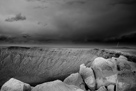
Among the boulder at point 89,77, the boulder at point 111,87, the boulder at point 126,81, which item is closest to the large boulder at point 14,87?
the boulder at point 89,77

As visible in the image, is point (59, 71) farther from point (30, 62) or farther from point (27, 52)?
point (27, 52)

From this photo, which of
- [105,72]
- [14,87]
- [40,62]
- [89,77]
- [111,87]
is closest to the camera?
[14,87]

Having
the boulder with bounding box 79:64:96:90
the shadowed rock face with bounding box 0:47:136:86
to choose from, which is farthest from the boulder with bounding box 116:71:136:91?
the shadowed rock face with bounding box 0:47:136:86

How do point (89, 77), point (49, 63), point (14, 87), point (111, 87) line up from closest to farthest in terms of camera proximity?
1. point (14, 87)
2. point (111, 87)
3. point (89, 77)
4. point (49, 63)

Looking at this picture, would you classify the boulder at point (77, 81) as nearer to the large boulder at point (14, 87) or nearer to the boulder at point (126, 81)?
the boulder at point (126, 81)

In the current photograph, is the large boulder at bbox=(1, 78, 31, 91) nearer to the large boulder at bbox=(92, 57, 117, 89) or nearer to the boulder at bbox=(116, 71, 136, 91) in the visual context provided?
the large boulder at bbox=(92, 57, 117, 89)

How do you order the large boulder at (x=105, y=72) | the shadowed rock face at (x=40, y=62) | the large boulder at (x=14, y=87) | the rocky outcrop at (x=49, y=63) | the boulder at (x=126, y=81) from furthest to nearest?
the shadowed rock face at (x=40, y=62) → the rocky outcrop at (x=49, y=63) → the large boulder at (x=105, y=72) → the large boulder at (x=14, y=87) → the boulder at (x=126, y=81)

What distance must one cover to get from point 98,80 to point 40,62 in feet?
64.9

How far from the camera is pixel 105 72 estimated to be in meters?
13.6

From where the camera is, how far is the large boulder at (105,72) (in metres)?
13.2

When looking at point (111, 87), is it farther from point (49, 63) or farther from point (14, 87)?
point (49, 63)

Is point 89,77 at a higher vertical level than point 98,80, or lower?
higher

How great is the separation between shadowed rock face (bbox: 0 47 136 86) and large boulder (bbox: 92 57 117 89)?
8826mm

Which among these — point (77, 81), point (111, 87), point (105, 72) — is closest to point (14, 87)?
point (77, 81)
